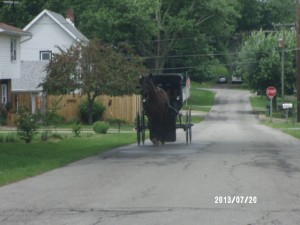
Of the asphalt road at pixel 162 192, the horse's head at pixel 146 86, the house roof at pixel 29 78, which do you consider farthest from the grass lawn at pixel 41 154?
the house roof at pixel 29 78

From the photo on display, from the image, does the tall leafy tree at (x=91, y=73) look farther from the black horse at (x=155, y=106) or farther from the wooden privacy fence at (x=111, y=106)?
the black horse at (x=155, y=106)

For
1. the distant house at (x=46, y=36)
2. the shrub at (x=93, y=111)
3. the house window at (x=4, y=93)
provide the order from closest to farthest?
the house window at (x=4, y=93) < the shrub at (x=93, y=111) < the distant house at (x=46, y=36)

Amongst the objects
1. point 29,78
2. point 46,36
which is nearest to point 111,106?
point 29,78

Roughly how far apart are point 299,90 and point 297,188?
38737 mm

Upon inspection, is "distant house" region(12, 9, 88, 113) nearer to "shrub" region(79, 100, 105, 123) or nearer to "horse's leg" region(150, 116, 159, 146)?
"shrub" region(79, 100, 105, 123)

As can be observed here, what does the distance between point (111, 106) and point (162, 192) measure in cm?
4399

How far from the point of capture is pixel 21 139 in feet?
102

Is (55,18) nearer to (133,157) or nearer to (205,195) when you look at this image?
(133,157)

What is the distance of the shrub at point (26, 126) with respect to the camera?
3077 cm

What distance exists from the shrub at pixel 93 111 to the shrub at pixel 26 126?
26.3m

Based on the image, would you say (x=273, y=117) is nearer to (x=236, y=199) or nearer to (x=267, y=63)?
(x=267, y=63)

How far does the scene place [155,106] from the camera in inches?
1079

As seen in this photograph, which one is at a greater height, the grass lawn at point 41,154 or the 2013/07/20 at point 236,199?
the grass lawn at point 41,154

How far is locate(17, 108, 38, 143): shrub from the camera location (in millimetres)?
30775
